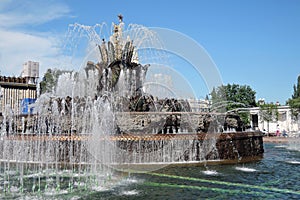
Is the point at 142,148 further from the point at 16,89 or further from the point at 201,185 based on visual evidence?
the point at 16,89

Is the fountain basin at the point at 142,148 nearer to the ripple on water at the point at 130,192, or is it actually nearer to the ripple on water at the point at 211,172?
the ripple on water at the point at 211,172

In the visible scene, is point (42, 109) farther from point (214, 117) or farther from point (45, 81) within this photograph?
point (45, 81)

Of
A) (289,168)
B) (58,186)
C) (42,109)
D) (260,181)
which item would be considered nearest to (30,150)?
A: (42,109)

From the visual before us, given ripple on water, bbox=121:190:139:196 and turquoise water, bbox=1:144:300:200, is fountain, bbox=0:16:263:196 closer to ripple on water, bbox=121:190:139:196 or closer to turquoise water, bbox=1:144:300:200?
turquoise water, bbox=1:144:300:200

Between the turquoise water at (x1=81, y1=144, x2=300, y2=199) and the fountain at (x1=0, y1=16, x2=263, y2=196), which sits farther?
the fountain at (x1=0, y1=16, x2=263, y2=196)

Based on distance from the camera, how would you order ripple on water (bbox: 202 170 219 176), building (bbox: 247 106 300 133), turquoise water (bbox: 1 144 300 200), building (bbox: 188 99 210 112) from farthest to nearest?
1. building (bbox: 247 106 300 133)
2. building (bbox: 188 99 210 112)
3. ripple on water (bbox: 202 170 219 176)
4. turquoise water (bbox: 1 144 300 200)

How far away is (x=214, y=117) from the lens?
43.9 ft

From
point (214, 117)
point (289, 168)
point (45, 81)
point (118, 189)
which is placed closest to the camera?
point (118, 189)

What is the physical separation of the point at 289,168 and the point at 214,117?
3.77 metres

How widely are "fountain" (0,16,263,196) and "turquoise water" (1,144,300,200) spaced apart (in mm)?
1082

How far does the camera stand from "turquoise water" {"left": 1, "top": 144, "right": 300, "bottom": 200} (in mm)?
6680

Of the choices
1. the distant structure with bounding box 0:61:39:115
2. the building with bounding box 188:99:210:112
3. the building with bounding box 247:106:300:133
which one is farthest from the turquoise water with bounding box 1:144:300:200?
the building with bounding box 247:106:300:133

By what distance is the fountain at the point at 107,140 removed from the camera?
35.0 feet

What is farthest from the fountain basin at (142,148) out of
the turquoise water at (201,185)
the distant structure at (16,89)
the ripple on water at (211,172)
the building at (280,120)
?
the building at (280,120)
